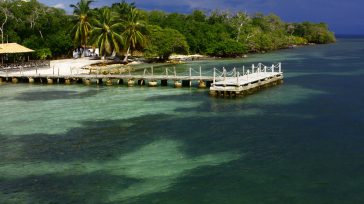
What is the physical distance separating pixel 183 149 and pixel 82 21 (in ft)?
177

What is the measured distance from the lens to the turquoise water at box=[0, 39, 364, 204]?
18172 millimetres

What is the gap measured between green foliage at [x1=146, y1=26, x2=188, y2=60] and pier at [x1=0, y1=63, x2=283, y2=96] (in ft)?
Answer: 76.0

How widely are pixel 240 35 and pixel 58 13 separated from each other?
138 feet

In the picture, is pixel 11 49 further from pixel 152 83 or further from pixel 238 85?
pixel 238 85

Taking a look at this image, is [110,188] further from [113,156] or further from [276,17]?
[276,17]

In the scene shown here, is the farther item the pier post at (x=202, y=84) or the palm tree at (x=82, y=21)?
the palm tree at (x=82, y=21)

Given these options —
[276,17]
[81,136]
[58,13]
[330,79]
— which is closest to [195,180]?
[81,136]

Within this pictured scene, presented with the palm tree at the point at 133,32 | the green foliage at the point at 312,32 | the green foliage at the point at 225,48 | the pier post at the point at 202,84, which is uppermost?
the green foliage at the point at 312,32

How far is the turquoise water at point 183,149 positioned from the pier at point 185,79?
1.65 metres

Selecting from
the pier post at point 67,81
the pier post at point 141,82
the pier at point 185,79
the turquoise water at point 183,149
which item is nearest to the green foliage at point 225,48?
the pier at point 185,79

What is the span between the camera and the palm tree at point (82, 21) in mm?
72375

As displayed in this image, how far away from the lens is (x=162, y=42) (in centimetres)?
7644

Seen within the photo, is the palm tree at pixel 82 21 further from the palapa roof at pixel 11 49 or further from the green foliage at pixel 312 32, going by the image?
the green foliage at pixel 312 32

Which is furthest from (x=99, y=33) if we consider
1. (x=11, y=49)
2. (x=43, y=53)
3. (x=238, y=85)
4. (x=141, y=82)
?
(x=238, y=85)
